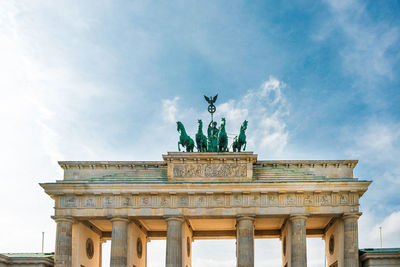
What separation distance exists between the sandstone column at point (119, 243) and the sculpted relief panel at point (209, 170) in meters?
5.67

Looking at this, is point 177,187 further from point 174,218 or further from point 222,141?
point 222,141

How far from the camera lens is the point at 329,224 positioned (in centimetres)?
4519

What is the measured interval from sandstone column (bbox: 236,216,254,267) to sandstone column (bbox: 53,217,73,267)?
515 inches

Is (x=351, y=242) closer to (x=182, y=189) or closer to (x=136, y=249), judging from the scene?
(x=182, y=189)

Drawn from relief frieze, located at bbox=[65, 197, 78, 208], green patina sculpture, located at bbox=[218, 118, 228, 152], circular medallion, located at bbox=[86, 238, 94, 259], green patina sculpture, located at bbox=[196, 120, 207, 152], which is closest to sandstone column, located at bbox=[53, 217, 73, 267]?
relief frieze, located at bbox=[65, 197, 78, 208]

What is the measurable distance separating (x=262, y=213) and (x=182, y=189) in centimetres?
652

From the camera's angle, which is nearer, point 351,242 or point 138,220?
point 351,242

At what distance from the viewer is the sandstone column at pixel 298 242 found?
39.6 meters

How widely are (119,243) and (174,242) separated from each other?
4275mm

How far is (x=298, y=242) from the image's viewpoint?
131 ft

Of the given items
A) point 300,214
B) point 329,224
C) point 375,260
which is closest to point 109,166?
point 300,214

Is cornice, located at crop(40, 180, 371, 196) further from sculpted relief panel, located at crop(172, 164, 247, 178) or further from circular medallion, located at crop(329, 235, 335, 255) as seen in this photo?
circular medallion, located at crop(329, 235, 335, 255)

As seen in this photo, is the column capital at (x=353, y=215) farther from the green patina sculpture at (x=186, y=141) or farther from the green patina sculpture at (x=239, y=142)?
the green patina sculpture at (x=186, y=141)

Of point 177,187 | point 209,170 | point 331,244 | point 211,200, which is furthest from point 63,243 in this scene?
point 331,244
